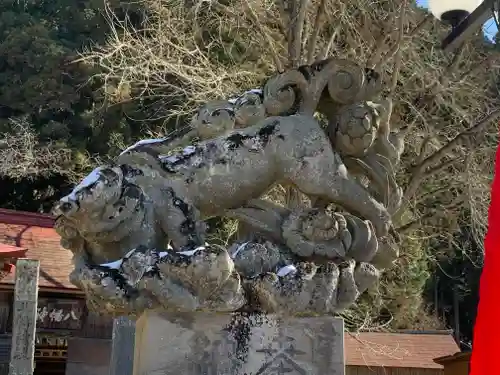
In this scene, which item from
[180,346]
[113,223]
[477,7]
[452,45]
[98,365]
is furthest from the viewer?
[98,365]

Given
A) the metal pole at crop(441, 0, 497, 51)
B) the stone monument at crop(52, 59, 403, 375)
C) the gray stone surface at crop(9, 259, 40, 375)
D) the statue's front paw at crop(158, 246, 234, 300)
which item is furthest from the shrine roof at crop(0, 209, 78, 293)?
the statue's front paw at crop(158, 246, 234, 300)

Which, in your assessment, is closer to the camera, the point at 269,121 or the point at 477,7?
the point at 269,121

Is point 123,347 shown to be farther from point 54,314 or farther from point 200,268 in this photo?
point 54,314

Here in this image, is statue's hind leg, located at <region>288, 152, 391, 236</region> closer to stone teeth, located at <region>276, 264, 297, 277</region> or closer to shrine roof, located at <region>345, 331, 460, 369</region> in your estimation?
stone teeth, located at <region>276, 264, 297, 277</region>

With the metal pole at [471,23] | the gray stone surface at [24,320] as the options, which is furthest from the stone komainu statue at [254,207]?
the gray stone surface at [24,320]

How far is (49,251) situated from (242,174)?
28.4 feet

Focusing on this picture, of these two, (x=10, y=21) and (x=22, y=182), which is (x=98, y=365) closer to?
(x=22, y=182)

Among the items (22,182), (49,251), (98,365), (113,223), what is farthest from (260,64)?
(113,223)

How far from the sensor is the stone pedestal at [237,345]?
244cm

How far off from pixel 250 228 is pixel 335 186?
0.41m

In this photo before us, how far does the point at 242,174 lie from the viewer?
2801mm

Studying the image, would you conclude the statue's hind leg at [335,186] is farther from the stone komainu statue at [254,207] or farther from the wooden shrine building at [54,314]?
the wooden shrine building at [54,314]

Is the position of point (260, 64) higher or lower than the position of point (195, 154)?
higher

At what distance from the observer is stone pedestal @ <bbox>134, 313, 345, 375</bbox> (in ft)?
8.01
